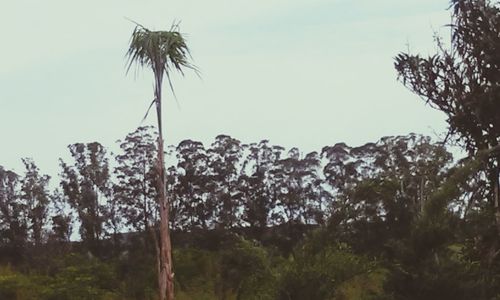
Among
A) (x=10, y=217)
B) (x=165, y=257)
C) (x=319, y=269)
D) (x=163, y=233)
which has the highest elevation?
(x=10, y=217)

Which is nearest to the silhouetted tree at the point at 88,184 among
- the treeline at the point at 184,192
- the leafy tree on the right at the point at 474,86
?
the treeline at the point at 184,192

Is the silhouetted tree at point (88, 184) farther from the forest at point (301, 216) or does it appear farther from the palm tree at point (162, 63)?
the palm tree at point (162, 63)

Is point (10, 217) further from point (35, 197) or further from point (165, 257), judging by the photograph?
point (165, 257)

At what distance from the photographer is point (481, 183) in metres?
13.9

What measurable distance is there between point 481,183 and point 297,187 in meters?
27.4

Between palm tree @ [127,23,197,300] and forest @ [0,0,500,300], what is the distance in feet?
1.93

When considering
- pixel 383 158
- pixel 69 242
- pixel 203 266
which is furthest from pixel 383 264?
pixel 69 242

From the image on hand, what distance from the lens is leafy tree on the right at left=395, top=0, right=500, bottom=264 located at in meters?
13.3

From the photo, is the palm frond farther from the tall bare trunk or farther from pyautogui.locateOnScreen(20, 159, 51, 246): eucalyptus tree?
pyautogui.locateOnScreen(20, 159, 51, 246): eucalyptus tree

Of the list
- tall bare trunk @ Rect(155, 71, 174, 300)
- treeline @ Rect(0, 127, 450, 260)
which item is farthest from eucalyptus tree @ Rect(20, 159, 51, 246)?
tall bare trunk @ Rect(155, 71, 174, 300)

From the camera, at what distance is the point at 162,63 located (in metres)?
12.6

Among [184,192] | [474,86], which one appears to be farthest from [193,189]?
[474,86]

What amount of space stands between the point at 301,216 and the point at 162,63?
28428 mm

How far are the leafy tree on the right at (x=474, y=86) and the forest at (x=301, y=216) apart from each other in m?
0.03
